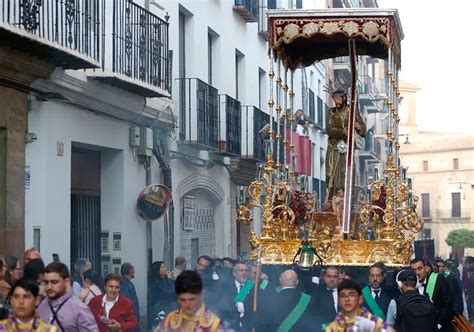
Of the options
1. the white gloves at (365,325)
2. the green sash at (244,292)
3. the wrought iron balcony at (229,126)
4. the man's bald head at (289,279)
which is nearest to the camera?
the white gloves at (365,325)

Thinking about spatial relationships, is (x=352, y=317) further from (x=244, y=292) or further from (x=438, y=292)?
(x=438, y=292)

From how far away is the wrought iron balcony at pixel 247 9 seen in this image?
22.3m

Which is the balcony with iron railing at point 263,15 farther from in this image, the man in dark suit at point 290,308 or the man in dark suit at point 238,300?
the man in dark suit at point 290,308

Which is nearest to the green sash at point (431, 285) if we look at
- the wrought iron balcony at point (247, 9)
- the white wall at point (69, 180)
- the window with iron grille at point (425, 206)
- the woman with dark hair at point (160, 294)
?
the woman with dark hair at point (160, 294)

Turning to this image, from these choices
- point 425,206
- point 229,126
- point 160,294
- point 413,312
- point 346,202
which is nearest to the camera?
point 413,312

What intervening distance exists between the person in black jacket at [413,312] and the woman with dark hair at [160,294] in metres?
3.83

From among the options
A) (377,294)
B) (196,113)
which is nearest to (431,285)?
(377,294)

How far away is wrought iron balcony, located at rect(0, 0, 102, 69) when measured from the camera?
38.8 feet

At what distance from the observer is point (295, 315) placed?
1009cm

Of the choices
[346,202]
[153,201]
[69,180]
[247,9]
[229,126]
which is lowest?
[346,202]

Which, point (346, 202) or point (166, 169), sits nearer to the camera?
point (346, 202)

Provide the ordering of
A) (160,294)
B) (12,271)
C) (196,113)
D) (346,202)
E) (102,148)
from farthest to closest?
(196,113) → (102,148) → (346,202) → (160,294) → (12,271)

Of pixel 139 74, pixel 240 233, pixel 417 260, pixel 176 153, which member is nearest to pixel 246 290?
pixel 417 260

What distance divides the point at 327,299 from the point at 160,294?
10.2ft
